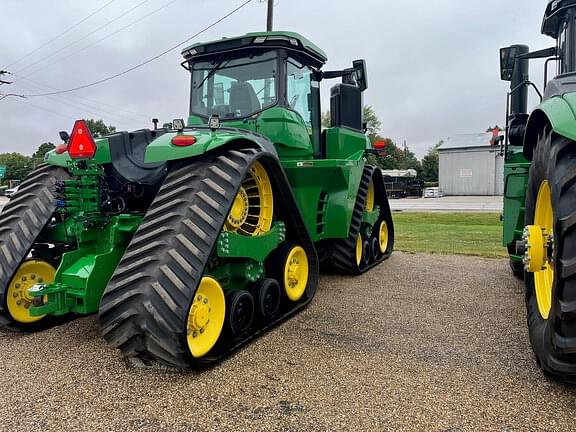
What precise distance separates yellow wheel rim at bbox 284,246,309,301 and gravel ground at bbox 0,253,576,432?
33 centimetres

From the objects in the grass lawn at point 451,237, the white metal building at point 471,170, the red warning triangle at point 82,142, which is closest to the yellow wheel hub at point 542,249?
the red warning triangle at point 82,142

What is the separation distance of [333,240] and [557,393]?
13.4ft

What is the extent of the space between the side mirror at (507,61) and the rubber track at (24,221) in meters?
4.89

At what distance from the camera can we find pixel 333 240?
6797mm

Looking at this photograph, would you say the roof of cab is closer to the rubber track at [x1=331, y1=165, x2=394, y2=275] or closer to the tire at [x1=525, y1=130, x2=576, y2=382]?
the rubber track at [x1=331, y1=165, x2=394, y2=275]

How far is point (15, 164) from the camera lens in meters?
64.9

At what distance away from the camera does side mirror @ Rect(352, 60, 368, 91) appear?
6277 millimetres

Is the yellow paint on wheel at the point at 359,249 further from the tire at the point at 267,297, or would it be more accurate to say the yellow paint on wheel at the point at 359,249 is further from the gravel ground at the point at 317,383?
the tire at the point at 267,297

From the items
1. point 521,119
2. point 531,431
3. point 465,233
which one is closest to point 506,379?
point 531,431

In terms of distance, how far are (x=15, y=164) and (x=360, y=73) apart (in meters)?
70.1

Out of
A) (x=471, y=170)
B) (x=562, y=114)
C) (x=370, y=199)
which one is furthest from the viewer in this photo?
(x=471, y=170)

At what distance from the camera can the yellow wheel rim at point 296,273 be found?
15.8 ft

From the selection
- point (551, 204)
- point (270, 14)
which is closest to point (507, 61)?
point (551, 204)

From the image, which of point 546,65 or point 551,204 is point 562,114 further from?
point 546,65
